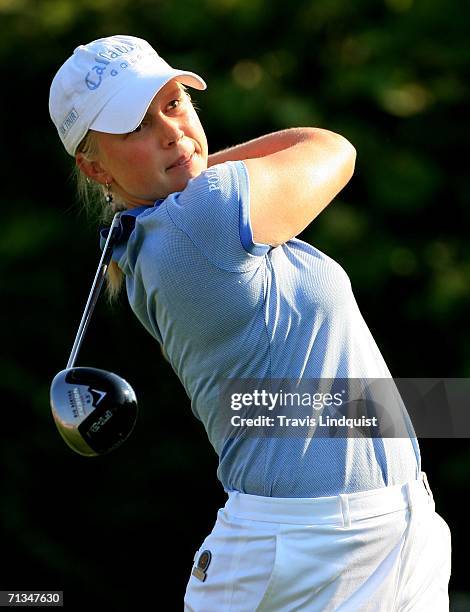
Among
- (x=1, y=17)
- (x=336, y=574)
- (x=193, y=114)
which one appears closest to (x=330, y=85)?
(x=1, y=17)

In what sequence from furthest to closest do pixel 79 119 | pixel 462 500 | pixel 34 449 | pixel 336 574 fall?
pixel 34 449
pixel 462 500
pixel 79 119
pixel 336 574

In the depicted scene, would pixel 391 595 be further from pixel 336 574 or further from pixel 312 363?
pixel 312 363

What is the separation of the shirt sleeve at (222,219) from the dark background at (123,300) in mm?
3701

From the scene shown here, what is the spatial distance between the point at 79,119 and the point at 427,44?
4.00 meters

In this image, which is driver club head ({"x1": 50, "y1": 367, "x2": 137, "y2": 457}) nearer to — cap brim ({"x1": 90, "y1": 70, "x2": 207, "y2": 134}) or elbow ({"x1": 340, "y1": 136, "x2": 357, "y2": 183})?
cap brim ({"x1": 90, "y1": 70, "x2": 207, "y2": 134})

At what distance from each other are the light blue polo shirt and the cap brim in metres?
0.16

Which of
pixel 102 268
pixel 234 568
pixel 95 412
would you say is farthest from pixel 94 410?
pixel 234 568

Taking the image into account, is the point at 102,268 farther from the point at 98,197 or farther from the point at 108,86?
the point at 98,197

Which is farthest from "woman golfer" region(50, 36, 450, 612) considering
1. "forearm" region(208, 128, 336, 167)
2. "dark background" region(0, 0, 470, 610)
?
"dark background" region(0, 0, 470, 610)

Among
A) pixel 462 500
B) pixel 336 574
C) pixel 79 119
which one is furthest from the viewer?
pixel 462 500

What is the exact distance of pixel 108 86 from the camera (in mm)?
2322

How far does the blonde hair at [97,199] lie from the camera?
95.7 inches

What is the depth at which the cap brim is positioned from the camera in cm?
227

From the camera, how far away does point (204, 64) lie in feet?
20.2
